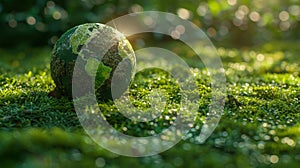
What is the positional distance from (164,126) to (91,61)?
3.91 feet

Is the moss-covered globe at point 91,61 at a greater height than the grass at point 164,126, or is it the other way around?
the moss-covered globe at point 91,61

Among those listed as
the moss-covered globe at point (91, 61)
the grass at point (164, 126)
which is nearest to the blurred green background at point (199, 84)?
the grass at point (164, 126)

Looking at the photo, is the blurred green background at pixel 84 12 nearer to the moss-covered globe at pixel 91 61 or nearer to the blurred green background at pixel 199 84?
the blurred green background at pixel 199 84

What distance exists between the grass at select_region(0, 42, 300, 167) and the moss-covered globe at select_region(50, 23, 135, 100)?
23 cm

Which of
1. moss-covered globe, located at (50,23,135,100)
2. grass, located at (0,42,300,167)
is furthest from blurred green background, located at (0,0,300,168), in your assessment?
moss-covered globe, located at (50,23,135,100)

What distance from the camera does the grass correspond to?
13.0 feet

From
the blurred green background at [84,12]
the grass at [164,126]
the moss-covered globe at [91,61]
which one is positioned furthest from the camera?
the blurred green background at [84,12]

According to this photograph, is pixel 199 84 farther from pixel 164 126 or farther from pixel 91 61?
pixel 164 126

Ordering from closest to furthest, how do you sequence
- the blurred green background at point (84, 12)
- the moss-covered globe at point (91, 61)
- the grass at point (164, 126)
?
the grass at point (164, 126) < the moss-covered globe at point (91, 61) < the blurred green background at point (84, 12)

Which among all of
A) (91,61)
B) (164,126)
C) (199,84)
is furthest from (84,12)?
(164,126)

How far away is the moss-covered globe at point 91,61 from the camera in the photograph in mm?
5387

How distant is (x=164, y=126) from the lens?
15.7ft

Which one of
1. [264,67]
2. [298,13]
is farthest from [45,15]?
[298,13]

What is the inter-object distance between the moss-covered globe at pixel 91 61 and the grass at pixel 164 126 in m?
0.23
